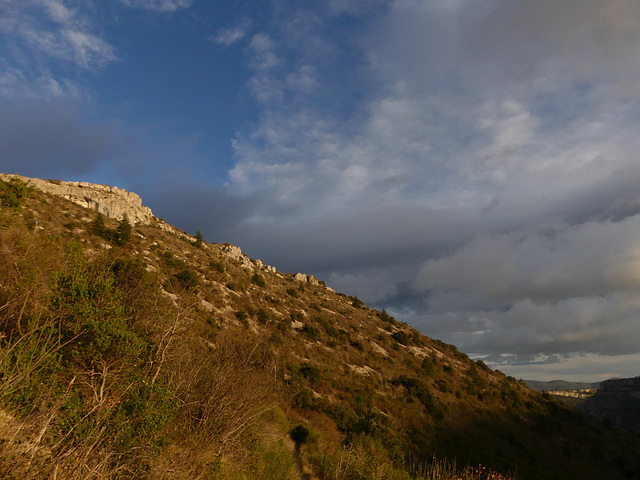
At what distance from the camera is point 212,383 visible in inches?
405

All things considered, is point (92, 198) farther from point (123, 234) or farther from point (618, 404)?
point (618, 404)

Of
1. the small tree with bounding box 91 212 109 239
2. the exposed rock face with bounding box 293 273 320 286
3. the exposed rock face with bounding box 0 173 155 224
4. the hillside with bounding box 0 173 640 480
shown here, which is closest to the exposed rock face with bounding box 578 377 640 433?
the hillside with bounding box 0 173 640 480

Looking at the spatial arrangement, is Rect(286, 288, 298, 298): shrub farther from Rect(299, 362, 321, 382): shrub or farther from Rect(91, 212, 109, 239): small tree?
Rect(91, 212, 109, 239): small tree

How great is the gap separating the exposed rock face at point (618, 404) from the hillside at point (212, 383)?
47.0 metres

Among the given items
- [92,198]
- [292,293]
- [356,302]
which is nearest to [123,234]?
[92,198]

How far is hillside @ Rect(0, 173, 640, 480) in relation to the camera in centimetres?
699

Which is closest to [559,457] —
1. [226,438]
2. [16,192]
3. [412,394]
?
[412,394]

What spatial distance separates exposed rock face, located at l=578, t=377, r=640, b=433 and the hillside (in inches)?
1850

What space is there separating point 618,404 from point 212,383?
13212 centimetres

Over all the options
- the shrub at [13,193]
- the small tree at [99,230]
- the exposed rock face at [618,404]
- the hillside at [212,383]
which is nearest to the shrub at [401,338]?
the hillside at [212,383]

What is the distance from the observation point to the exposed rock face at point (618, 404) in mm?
85125

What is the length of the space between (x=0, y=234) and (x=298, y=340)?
28657mm

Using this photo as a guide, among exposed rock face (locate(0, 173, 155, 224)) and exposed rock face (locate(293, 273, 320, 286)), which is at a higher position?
exposed rock face (locate(0, 173, 155, 224))

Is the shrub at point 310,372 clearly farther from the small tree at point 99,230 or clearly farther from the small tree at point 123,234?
the small tree at point 99,230
